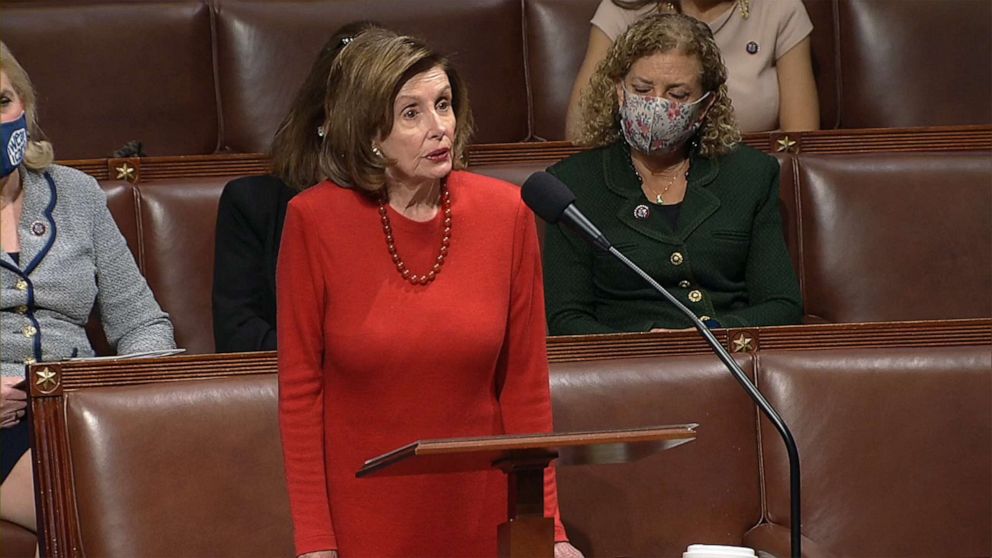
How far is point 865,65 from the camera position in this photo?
7.38 feet

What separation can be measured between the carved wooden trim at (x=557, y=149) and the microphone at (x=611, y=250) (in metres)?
0.78

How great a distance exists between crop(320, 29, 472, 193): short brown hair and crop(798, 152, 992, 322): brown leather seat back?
2.68ft

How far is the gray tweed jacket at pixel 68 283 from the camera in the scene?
1.62 metres

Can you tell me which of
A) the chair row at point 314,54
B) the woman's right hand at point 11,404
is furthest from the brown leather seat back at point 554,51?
the woman's right hand at point 11,404

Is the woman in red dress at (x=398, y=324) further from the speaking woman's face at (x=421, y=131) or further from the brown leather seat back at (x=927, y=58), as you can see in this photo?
the brown leather seat back at (x=927, y=58)

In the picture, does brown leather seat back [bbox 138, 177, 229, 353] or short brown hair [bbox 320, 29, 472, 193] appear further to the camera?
brown leather seat back [bbox 138, 177, 229, 353]

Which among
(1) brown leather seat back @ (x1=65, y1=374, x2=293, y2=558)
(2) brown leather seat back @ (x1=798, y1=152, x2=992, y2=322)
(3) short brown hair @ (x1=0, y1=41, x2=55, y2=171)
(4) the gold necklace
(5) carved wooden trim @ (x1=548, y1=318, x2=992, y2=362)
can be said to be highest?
(3) short brown hair @ (x1=0, y1=41, x2=55, y2=171)

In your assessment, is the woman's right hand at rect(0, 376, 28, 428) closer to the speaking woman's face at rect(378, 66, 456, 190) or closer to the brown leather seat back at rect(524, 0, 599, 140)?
the speaking woman's face at rect(378, 66, 456, 190)

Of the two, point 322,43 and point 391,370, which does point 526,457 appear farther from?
point 322,43

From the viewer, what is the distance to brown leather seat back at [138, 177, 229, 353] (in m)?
1.82

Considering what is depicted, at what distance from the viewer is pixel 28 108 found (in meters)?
1.65

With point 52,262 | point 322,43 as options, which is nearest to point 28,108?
point 52,262

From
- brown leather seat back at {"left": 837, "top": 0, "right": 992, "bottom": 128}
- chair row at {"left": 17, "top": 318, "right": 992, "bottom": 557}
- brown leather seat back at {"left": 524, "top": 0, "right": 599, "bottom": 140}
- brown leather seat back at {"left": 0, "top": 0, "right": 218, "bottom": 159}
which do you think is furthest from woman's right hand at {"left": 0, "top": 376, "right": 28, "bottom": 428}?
brown leather seat back at {"left": 837, "top": 0, "right": 992, "bottom": 128}

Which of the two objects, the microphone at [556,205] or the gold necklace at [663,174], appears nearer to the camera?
the microphone at [556,205]
